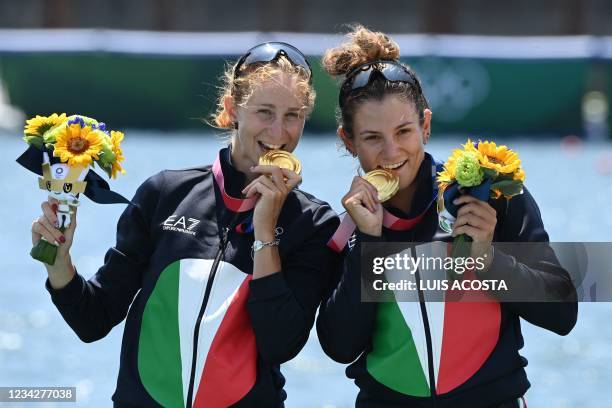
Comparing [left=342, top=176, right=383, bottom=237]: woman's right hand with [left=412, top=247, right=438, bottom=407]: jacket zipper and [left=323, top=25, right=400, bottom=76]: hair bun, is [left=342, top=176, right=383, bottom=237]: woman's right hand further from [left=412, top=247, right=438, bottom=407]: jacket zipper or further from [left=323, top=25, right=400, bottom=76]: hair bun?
[left=323, top=25, right=400, bottom=76]: hair bun

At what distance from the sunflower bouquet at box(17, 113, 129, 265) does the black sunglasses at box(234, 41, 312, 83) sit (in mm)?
485

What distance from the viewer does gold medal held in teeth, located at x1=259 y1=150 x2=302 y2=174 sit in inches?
133

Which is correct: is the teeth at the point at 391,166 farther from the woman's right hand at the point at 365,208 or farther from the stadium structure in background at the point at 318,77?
the stadium structure in background at the point at 318,77

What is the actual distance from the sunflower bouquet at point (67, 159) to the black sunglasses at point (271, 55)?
485mm

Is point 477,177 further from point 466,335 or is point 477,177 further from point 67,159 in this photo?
point 67,159

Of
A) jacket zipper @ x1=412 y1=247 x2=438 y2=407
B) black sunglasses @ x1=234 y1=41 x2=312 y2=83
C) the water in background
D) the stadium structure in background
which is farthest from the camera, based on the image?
the stadium structure in background

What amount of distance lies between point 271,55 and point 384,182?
1.92 feet

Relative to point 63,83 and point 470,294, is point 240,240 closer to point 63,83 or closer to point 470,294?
point 470,294

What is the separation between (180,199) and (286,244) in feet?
1.30

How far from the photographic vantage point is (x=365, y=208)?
3289 millimetres

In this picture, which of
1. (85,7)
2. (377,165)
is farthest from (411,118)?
(85,7)

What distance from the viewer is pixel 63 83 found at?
62.3 ft

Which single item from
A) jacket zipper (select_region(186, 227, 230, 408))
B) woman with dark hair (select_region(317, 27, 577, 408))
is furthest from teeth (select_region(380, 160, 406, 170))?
jacket zipper (select_region(186, 227, 230, 408))

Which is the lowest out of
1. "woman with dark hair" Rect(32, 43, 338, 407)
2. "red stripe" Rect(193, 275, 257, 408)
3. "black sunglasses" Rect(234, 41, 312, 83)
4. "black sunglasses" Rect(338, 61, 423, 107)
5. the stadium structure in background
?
"red stripe" Rect(193, 275, 257, 408)
